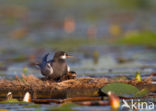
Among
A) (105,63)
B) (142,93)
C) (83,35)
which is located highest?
(83,35)

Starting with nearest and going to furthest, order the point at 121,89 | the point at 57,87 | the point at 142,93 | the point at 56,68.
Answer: the point at 142,93 < the point at 121,89 < the point at 57,87 < the point at 56,68

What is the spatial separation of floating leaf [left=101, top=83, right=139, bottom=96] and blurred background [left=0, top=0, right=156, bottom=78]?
2.63m

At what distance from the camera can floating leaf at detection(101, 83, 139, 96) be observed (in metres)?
8.55

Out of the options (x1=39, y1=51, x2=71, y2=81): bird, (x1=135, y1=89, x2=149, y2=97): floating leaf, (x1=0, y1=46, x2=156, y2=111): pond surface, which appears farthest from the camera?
(x1=0, y1=46, x2=156, y2=111): pond surface

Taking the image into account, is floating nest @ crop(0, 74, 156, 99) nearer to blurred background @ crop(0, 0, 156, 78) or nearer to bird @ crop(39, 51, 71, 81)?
bird @ crop(39, 51, 71, 81)

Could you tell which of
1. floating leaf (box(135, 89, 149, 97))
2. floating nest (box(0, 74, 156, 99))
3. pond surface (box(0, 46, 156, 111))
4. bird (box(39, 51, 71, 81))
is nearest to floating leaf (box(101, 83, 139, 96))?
floating leaf (box(135, 89, 149, 97))

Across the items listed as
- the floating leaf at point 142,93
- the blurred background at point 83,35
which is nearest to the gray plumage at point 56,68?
the blurred background at point 83,35

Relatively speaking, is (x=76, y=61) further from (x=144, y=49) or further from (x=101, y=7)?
(x=101, y=7)

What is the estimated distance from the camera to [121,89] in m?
8.63

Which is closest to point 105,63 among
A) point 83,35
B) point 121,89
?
point 121,89

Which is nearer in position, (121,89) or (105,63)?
(121,89)

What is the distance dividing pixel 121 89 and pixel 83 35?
43.4ft

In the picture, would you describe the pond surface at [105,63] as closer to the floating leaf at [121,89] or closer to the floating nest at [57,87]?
the floating nest at [57,87]

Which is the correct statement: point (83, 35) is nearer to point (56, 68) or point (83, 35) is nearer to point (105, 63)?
point (105, 63)
